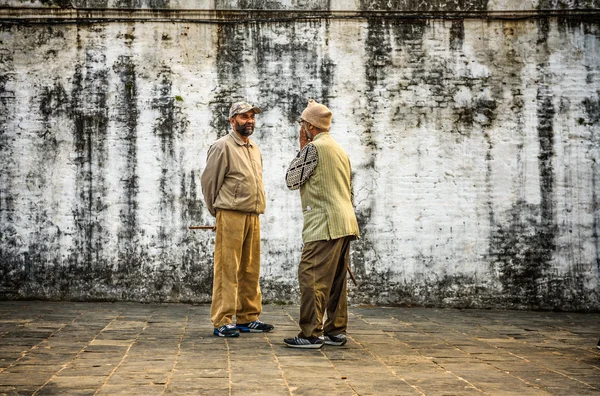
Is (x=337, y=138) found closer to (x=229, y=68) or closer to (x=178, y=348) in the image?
(x=229, y=68)

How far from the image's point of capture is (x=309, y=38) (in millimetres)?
8102

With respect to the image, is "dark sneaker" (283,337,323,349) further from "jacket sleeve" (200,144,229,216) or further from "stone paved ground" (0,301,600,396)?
"jacket sleeve" (200,144,229,216)

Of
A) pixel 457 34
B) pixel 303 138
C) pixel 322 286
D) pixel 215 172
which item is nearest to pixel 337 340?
pixel 322 286

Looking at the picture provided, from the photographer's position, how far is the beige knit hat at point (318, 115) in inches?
215

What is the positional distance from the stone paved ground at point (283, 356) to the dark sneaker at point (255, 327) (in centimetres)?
21

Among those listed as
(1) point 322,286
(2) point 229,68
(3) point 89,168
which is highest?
(2) point 229,68

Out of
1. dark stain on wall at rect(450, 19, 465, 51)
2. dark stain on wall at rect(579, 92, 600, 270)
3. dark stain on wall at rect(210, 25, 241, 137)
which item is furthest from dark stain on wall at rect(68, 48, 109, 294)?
dark stain on wall at rect(579, 92, 600, 270)

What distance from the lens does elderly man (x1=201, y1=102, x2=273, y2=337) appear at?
19.1ft

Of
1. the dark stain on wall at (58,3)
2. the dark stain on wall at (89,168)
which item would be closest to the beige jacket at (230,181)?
the dark stain on wall at (89,168)

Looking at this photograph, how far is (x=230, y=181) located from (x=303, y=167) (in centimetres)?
87

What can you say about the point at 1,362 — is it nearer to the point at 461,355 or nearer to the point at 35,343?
the point at 35,343

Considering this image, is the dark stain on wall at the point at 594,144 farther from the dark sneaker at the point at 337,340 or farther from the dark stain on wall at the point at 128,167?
the dark stain on wall at the point at 128,167

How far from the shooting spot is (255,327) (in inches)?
239

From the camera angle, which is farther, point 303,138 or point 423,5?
point 423,5
